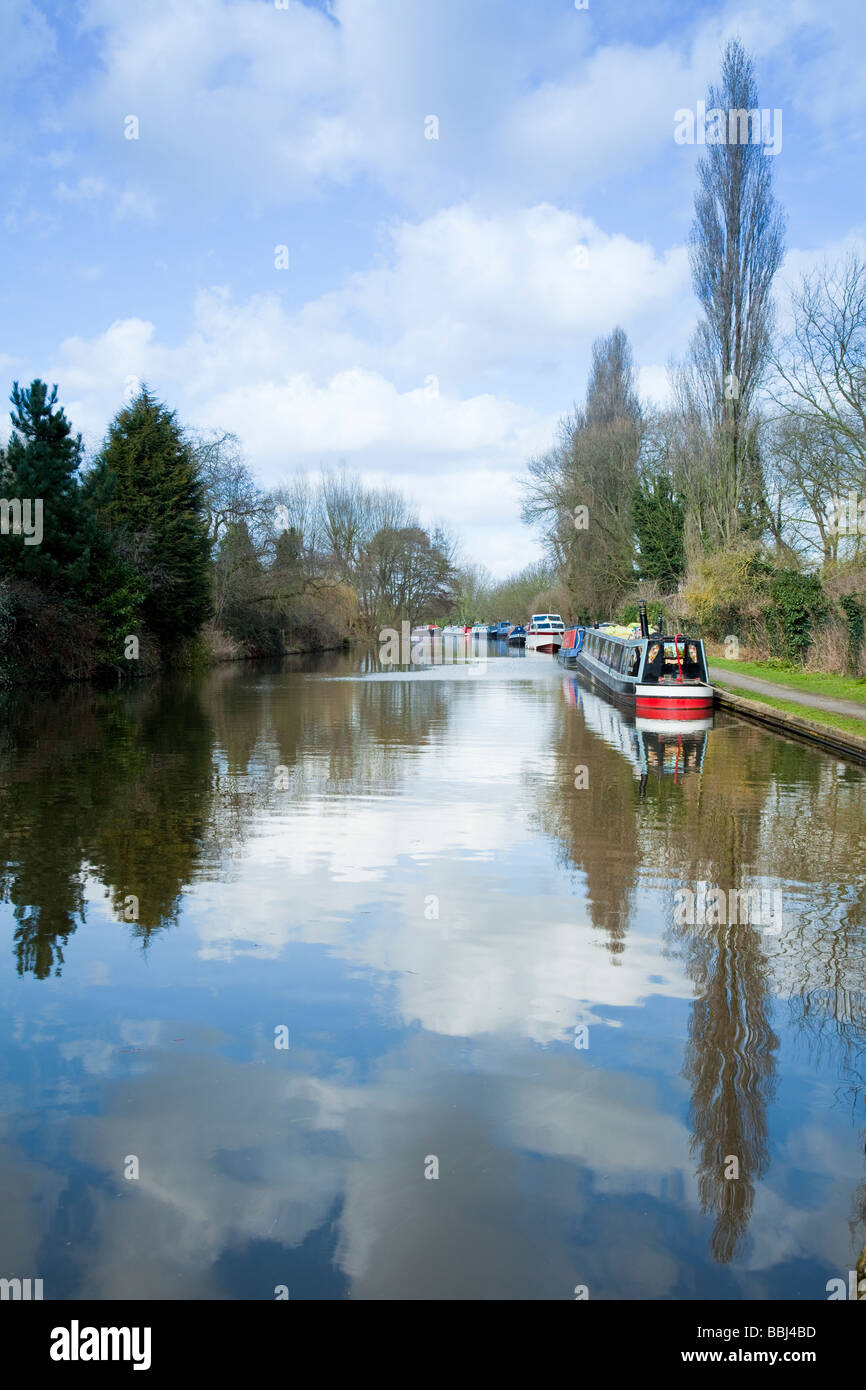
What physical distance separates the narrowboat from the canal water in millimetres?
8805

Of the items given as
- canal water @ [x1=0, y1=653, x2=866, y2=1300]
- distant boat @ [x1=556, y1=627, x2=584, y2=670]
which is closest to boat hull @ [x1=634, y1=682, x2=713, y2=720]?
canal water @ [x1=0, y1=653, x2=866, y2=1300]

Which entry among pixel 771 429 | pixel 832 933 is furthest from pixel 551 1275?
pixel 771 429

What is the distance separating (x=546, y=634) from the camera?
58.3 metres

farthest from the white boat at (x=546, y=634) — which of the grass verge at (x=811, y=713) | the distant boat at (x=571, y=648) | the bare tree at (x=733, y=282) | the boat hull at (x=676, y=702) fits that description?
the boat hull at (x=676, y=702)

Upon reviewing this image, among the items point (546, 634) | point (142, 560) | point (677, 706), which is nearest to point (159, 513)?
point (142, 560)

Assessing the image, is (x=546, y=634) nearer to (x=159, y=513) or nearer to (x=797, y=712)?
(x=159, y=513)

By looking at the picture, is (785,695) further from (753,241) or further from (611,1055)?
(753,241)

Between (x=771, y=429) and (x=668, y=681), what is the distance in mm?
11869

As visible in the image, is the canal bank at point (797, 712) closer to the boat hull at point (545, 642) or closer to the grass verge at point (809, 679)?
the grass verge at point (809, 679)

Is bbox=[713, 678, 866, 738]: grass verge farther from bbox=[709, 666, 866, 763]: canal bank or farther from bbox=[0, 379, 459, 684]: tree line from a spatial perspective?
bbox=[0, 379, 459, 684]: tree line

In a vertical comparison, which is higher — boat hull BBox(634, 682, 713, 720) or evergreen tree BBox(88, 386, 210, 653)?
evergreen tree BBox(88, 386, 210, 653)

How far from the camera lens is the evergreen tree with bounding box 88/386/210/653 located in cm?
3716

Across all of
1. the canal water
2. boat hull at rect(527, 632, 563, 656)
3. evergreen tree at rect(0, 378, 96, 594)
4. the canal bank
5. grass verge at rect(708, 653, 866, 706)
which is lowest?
Answer: the canal water

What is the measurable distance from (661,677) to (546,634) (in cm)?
3731
